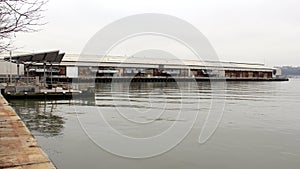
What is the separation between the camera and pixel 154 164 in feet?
23.6

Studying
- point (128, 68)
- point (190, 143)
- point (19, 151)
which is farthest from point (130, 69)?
point (19, 151)

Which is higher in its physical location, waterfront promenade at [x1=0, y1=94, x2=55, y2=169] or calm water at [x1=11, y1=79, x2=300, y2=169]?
waterfront promenade at [x1=0, y1=94, x2=55, y2=169]

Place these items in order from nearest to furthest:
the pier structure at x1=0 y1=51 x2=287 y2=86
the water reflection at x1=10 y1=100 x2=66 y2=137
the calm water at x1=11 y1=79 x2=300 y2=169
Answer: the calm water at x1=11 y1=79 x2=300 y2=169 < the water reflection at x1=10 y1=100 x2=66 y2=137 < the pier structure at x1=0 y1=51 x2=287 y2=86

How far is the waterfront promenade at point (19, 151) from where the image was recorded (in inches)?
179

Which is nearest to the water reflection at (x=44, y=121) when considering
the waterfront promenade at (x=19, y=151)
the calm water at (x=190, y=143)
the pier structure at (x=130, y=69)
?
the calm water at (x=190, y=143)

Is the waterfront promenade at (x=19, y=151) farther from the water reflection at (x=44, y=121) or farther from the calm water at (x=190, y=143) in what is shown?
the water reflection at (x=44, y=121)

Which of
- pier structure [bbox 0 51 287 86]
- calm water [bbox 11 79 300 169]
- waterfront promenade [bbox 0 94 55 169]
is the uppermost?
pier structure [bbox 0 51 287 86]

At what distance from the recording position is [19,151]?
5.23m

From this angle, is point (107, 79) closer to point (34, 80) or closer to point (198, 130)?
point (34, 80)

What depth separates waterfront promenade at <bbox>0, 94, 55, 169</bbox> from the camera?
4551mm

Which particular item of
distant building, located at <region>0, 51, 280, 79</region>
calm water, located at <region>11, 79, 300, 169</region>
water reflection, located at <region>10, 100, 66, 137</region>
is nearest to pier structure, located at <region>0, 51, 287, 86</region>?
distant building, located at <region>0, 51, 280, 79</region>

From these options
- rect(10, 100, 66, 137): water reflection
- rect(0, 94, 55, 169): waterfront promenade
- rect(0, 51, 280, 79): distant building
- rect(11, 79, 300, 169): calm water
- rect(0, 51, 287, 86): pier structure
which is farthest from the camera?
rect(0, 51, 287, 86): pier structure

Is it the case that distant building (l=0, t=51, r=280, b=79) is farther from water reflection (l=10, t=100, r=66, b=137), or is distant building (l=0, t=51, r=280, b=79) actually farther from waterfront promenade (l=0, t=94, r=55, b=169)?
waterfront promenade (l=0, t=94, r=55, b=169)

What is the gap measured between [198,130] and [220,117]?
3.57m
